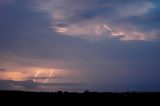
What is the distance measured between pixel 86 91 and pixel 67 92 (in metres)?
7.99
